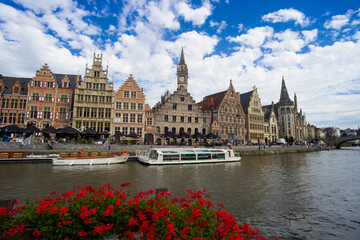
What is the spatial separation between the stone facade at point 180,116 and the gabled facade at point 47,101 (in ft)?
62.4

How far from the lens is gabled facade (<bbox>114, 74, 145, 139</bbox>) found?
1823 inches

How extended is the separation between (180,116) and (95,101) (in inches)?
767

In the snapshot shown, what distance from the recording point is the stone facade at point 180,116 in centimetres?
5009

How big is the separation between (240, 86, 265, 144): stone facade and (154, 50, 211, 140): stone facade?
18352mm

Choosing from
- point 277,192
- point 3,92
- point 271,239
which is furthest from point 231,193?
point 3,92

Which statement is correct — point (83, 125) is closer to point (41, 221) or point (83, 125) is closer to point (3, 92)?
point (3, 92)

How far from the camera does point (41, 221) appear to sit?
17.0 ft

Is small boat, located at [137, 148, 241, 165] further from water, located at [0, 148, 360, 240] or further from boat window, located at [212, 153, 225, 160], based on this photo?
water, located at [0, 148, 360, 240]

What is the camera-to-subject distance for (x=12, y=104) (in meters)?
42.4

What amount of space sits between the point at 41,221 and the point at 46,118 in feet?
147

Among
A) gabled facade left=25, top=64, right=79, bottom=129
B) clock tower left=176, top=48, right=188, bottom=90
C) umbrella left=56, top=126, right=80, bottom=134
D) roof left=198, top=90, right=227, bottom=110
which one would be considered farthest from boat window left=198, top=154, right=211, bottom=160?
clock tower left=176, top=48, right=188, bottom=90

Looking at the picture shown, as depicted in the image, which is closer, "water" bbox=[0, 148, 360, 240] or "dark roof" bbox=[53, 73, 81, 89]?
"water" bbox=[0, 148, 360, 240]

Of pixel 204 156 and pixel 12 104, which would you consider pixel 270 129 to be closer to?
pixel 204 156

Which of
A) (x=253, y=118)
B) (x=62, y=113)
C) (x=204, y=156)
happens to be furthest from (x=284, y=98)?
(x=62, y=113)
